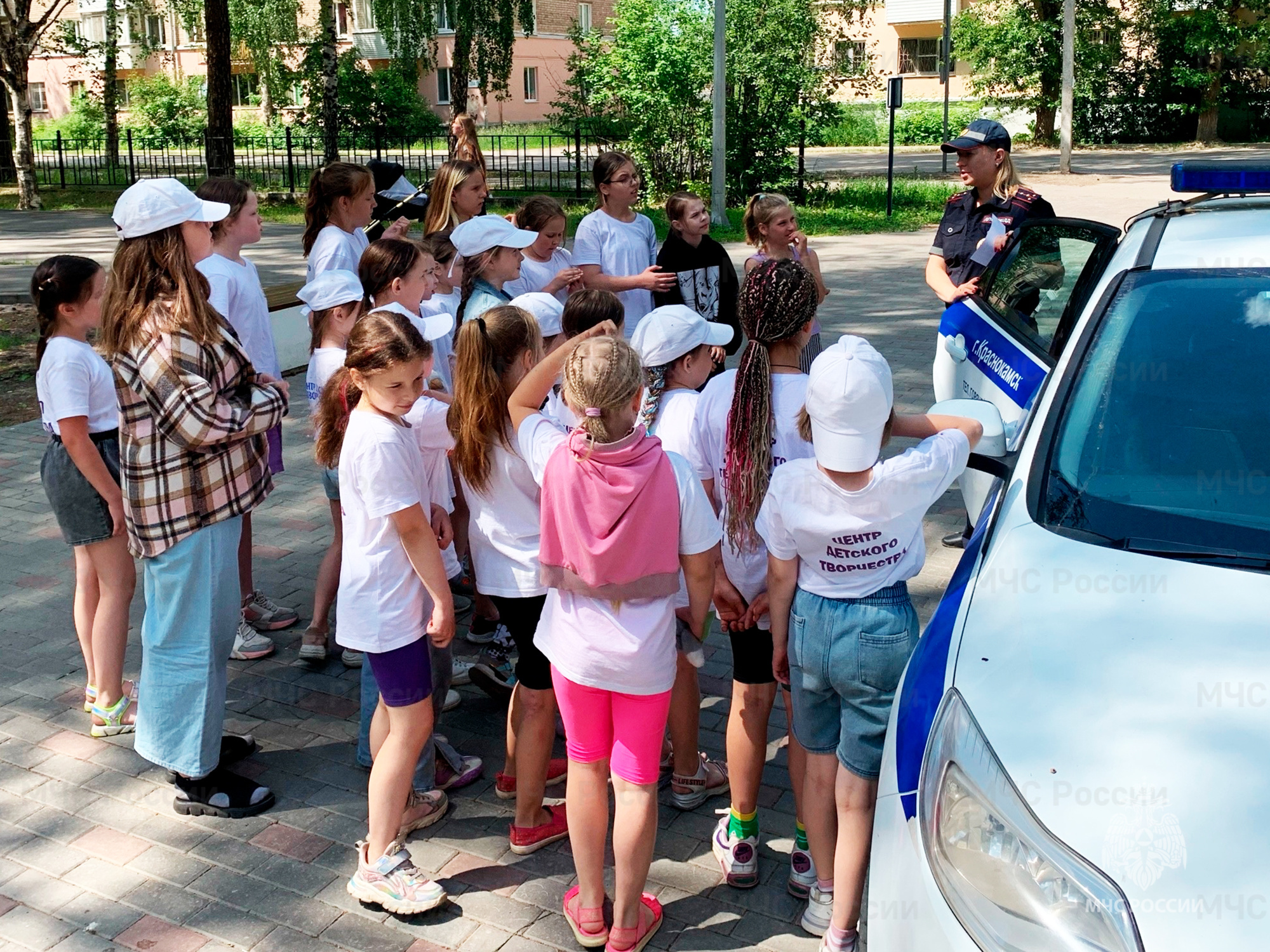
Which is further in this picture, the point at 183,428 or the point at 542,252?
the point at 542,252

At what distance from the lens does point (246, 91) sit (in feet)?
185

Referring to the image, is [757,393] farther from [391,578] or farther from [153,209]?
[153,209]

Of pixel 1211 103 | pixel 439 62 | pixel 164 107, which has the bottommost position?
pixel 1211 103

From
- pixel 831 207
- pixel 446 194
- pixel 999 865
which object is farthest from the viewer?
pixel 831 207

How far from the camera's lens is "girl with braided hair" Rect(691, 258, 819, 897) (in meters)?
3.35

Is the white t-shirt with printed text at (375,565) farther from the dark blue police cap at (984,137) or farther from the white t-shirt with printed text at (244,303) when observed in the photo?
the dark blue police cap at (984,137)

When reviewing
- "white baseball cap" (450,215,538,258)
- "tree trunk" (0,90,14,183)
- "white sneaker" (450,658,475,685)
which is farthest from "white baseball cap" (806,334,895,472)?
"tree trunk" (0,90,14,183)

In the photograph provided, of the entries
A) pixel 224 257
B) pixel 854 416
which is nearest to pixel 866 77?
pixel 224 257

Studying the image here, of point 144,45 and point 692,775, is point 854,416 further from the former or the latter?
point 144,45

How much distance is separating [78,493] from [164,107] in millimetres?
42121

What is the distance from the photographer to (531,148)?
27984 millimetres

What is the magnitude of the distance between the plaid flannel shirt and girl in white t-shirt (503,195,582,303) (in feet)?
6.17

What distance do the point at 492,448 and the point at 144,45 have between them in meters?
29.7

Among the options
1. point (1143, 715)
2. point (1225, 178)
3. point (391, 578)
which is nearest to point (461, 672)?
point (391, 578)
